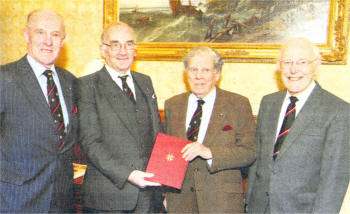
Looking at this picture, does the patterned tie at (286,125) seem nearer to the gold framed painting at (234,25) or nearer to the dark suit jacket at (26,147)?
the gold framed painting at (234,25)

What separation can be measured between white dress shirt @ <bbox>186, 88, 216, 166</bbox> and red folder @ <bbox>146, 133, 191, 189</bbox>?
0.25 m

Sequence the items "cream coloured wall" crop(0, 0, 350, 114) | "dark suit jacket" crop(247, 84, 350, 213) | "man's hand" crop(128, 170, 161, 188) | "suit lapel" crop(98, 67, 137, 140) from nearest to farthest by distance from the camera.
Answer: "dark suit jacket" crop(247, 84, 350, 213) < "man's hand" crop(128, 170, 161, 188) < "suit lapel" crop(98, 67, 137, 140) < "cream coloured wall" crop(0, 0, 350, 114)

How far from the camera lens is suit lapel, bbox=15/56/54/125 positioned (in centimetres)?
237

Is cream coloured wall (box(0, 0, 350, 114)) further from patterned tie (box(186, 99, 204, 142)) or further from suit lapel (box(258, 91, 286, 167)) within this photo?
patterned tie (box(186, 99, 204, 142))

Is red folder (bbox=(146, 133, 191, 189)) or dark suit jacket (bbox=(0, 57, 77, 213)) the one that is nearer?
dark suit jacket (bbox=(0, 57, 77, 213))

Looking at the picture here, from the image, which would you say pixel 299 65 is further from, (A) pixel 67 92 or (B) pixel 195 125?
(A) pixel 67 92

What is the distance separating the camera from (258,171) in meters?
2.64

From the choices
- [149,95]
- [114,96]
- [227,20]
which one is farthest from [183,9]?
[114,96]

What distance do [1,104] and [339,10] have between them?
313 centimetres

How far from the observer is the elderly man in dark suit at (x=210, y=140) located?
2596 mm

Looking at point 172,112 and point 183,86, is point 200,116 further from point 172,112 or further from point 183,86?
point 183,86

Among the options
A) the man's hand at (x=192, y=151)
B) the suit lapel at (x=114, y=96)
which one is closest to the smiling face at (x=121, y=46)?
the suit lapel at (x=114, y=96)

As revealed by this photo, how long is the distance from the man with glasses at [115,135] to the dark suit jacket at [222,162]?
29 centimetres

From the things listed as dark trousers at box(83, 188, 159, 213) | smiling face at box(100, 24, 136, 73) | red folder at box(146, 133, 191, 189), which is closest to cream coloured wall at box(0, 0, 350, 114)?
smiling face at box(100, 24, 136, 73)
